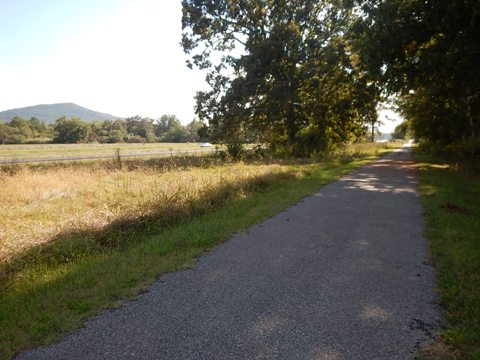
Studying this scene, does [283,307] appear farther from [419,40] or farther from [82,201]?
[419,40]

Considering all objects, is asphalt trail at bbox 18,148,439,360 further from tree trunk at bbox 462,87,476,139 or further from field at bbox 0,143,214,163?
field at bbox 0,143,214,163

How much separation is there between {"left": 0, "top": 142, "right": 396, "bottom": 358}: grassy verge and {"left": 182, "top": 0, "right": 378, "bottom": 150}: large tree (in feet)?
58.1

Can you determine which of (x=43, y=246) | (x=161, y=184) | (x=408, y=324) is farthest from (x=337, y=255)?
(x=161, y=184)

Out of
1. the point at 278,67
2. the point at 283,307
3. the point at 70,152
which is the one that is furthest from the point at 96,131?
the point at 283,307

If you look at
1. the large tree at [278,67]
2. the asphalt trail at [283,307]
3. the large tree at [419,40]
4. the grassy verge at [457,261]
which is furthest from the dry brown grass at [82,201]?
the large tree at [278,67]

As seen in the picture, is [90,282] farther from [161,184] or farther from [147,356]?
[161,184]

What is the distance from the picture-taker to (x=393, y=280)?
4668 mm

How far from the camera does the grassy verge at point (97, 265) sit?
→ 378cm

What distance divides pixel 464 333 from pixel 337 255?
8.10 feet

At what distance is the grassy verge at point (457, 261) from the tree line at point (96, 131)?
60.9 m

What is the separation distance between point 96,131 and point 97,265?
132 meters

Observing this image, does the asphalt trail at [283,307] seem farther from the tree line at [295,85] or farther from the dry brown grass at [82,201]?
the tree line at [295,85]

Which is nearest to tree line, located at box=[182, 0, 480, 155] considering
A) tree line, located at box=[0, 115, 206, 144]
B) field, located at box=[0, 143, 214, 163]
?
field, located at box=[0, 143, 214, 163]

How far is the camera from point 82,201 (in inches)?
379
